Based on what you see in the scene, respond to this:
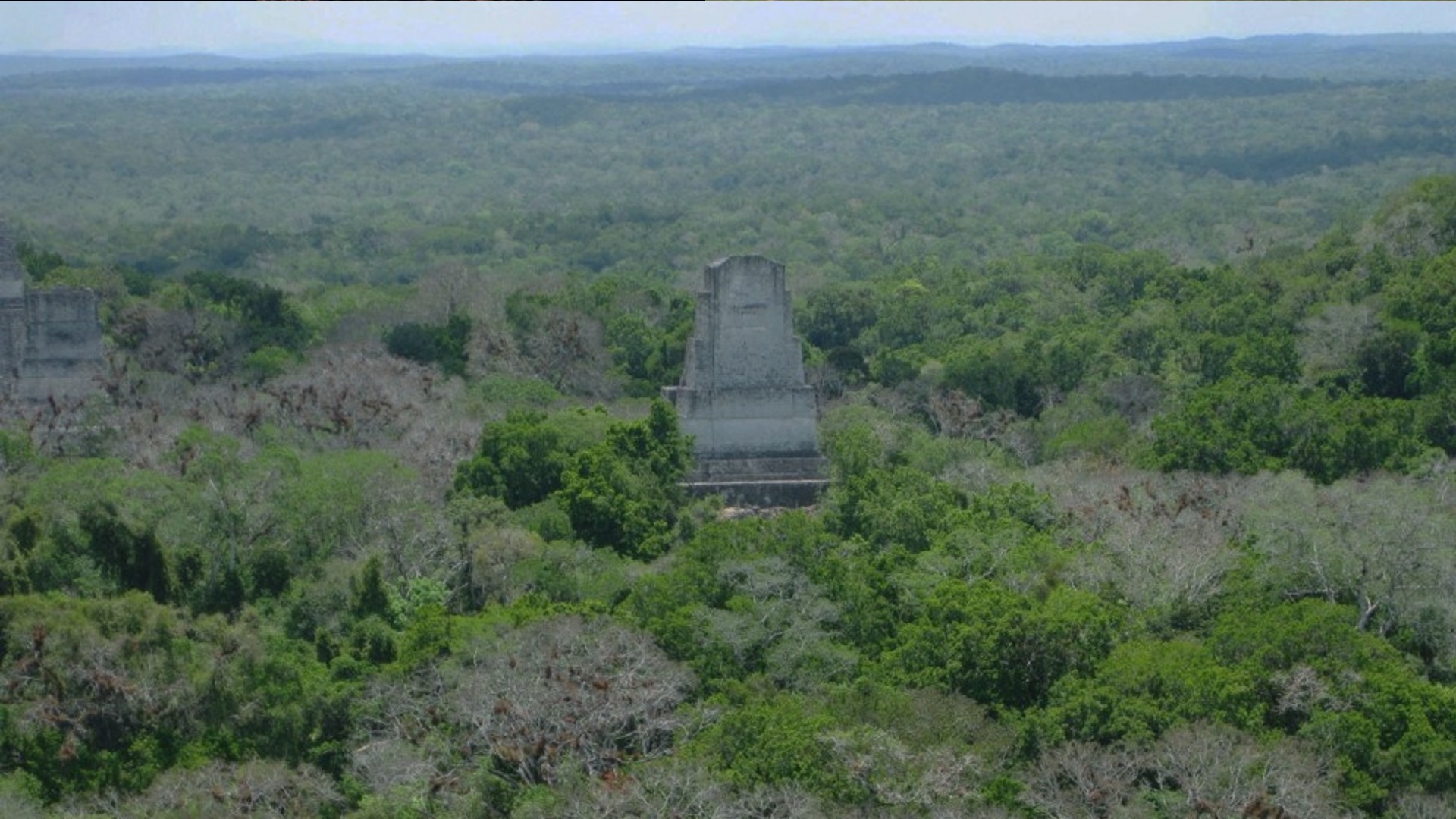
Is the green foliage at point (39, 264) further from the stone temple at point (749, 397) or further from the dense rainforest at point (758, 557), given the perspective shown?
the stone temple at point (749, 397)

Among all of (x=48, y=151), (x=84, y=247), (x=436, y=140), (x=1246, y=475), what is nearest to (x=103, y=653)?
(x=1246, y=475)

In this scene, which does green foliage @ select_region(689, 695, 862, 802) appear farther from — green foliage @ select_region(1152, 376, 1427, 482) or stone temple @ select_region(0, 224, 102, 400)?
stone temple @ select_region(0, 224, 102, 400)

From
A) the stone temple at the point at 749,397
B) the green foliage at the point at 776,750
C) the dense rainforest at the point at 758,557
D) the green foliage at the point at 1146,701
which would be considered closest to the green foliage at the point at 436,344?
the dense rainforest at the point at 758,557

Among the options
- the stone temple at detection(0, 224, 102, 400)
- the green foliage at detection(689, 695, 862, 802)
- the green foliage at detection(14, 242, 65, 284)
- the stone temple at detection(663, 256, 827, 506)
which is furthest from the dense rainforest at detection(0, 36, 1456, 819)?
the stone temple at detection(663, 256, 827, 506)

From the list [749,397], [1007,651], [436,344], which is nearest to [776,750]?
[1007,651]

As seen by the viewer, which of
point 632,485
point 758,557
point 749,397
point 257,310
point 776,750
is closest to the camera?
point 776,750

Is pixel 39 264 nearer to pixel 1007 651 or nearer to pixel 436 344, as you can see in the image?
pixel 436 344

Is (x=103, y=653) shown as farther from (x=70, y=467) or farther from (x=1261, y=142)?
(x=1261, y=142)
